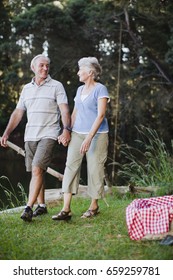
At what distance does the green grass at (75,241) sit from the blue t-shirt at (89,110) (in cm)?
87

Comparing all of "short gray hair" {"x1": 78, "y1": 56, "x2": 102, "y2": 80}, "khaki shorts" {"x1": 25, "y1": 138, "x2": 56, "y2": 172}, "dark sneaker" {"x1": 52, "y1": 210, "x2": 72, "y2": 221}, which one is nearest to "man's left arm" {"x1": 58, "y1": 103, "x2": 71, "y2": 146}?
"khaki shorts" {"x1": 25, "y1": 138, "x2": 56, "y2": 172}

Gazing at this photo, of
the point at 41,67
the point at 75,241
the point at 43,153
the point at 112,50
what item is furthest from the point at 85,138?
the point at 112,50

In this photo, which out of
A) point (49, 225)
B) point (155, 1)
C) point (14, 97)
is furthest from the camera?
point (14, 97)

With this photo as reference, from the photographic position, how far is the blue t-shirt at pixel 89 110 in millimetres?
4047

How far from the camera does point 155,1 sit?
6.86 m

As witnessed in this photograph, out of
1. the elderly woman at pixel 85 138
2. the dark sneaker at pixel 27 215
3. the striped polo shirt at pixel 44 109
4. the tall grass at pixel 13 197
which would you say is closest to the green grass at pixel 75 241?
the dark sneaker at pixel 27 215

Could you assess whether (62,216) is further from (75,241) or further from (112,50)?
(112,50)

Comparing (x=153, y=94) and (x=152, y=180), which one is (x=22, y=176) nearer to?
(x=153, y=94)

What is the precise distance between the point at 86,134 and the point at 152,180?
2439mm

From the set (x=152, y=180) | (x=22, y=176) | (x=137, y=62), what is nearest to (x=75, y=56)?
(x=137, y=62)

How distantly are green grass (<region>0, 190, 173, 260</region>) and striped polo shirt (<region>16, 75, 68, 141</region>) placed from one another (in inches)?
32.9

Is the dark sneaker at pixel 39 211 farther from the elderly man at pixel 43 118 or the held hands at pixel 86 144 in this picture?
the held hands at pixel 86 144

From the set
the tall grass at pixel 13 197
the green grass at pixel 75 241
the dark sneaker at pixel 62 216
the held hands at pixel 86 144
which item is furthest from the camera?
the tall grass at pixel 13 197

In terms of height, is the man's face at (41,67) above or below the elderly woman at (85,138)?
above
